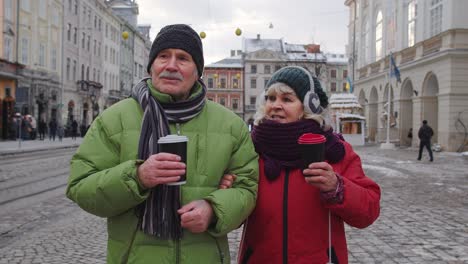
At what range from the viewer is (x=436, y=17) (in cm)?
2889

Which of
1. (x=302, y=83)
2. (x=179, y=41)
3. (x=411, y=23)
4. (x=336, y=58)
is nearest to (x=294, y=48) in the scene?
(x=336, y=58)

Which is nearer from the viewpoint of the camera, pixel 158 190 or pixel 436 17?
pixel 158 190

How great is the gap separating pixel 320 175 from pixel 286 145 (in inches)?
12.4

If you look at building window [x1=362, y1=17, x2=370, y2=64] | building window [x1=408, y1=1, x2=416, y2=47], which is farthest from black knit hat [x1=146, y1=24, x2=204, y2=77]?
building window [x1=362, y1=17, x2=370, y2=64]

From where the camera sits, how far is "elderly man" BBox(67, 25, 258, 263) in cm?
212

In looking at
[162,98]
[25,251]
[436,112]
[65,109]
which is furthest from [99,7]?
[162,98]

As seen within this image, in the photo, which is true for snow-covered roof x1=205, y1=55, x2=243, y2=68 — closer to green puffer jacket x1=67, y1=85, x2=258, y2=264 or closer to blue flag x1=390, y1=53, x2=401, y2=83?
blue flag x1=390, y1=53, x2=401, y2=83

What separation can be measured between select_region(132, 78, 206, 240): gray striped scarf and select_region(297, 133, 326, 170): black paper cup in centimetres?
54

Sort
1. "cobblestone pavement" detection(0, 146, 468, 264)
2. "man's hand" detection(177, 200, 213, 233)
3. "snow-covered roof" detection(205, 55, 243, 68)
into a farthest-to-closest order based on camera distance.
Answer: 1. "snow-covered roof" detection(205, 55, 243, 68)
2. "cobblestone pavement" detection(0, 146, 468, 264)
3. "man's hand" detection(177, 200, 213, 233)

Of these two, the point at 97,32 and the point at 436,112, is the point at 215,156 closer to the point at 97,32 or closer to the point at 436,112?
the point at 436,112

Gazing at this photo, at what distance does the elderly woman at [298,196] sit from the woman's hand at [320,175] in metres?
0.11

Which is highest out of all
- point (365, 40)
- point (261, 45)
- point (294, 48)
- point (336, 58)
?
point (261, 45)

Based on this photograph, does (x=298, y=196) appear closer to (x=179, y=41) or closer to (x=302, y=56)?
(x=179, y=41)

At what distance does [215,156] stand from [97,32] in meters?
56.9
